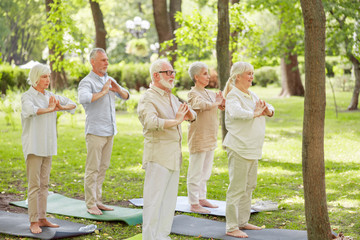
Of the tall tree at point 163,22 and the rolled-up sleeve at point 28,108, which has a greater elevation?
the tall tree at point 163,22

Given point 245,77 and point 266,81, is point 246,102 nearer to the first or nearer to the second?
point 245,77

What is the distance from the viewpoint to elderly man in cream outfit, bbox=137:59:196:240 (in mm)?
4891

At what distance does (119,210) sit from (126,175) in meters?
2.55

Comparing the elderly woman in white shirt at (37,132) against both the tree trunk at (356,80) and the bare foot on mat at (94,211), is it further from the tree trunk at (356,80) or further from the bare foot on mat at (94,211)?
the tree trunk at (356,80)

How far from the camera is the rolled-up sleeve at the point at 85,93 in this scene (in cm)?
615

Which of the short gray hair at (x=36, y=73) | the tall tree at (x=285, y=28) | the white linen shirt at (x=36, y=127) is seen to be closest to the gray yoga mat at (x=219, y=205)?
the white linen shirt at (x=36, y=127)

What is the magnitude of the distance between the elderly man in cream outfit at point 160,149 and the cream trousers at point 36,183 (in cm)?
135

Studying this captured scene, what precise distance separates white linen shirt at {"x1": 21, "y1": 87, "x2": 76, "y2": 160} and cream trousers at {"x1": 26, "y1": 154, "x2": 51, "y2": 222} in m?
0.11

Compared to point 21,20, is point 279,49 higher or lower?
lower

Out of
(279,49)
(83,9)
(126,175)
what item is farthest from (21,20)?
(126,175)

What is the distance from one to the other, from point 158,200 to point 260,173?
4.66 meters

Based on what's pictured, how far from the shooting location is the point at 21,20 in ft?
139

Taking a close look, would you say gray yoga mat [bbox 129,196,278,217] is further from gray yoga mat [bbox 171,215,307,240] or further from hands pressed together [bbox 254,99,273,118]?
hands pressed together [bbox 254,99,273,118]

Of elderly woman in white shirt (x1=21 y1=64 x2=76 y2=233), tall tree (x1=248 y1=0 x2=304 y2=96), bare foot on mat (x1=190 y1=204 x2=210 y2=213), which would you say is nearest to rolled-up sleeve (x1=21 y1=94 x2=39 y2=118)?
elderly woman in white shirt (x1=21 y1=64 x2=76 y2=233)
